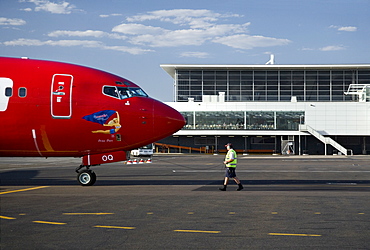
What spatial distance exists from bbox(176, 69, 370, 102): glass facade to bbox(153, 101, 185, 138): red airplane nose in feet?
266

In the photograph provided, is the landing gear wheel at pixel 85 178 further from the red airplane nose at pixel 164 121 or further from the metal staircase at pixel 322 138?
the metal staircase at pixel 322 138

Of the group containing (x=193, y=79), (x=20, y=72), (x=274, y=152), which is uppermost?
(x=193, y=79)

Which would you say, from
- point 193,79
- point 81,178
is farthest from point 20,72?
point 193,79

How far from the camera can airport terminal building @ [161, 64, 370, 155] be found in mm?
90938

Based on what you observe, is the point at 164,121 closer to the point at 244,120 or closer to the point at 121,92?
the point at 121,92

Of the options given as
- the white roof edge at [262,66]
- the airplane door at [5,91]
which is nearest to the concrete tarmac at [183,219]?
the airplane door at [5,91]

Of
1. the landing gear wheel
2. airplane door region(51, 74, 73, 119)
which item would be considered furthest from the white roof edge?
airplane door region(51, 74, 73, 119)

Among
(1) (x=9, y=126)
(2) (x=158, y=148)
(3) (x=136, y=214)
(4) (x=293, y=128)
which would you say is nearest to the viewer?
(3) (x=136, y=214)

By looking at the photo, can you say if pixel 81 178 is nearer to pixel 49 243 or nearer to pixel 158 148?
pixel 49 243

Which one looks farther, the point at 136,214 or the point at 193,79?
the point at 193,79

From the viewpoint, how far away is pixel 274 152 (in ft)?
300

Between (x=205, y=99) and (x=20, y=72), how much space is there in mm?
75270

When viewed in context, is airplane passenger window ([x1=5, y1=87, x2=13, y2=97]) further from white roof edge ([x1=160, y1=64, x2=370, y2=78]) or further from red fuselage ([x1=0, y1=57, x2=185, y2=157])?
white roof edge ([x1=160, y1=64, x2=370, y2=78])

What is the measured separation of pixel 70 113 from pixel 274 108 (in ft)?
244
